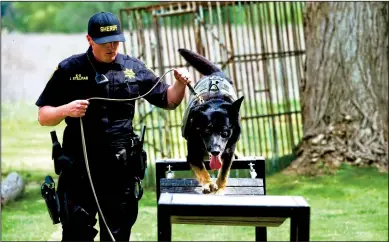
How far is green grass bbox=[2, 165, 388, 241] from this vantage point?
318 inches

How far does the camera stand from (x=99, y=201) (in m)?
4.46

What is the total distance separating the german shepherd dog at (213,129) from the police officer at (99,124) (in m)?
0.17

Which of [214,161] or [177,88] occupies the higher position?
[177,88]

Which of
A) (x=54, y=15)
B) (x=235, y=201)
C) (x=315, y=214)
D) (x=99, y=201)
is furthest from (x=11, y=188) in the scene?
(x=54, y=15)

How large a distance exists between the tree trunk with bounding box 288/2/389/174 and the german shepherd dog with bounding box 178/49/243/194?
5.83 metres

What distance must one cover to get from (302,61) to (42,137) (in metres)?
7.10

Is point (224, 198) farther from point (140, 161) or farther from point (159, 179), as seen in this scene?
point (159, 179)

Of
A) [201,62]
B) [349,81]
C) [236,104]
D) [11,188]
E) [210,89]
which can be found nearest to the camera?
[236,104]

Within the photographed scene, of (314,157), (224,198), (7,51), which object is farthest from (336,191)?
(7,51)

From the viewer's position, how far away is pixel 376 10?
10328 millimetres

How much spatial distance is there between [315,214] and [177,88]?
15.5 feet

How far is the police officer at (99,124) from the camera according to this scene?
4.37 meters

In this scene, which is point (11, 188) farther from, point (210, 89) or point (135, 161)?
point (210, 89)

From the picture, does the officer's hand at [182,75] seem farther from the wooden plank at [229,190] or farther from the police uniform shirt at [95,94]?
the wooden plank at [229,190]
